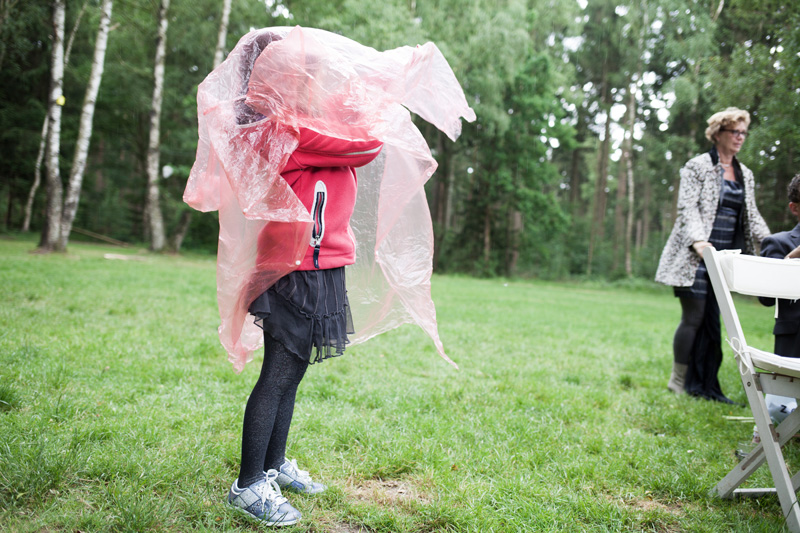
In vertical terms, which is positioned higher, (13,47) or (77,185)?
(13,47)

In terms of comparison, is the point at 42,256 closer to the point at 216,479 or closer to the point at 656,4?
the point at 216,479

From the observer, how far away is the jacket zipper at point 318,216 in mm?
1926

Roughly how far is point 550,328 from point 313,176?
238 inches

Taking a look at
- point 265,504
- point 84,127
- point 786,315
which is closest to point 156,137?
point 84,127

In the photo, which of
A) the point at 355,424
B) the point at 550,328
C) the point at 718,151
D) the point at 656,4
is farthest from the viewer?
the point at 656,4

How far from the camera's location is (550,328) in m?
7.37

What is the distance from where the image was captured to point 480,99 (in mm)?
20062

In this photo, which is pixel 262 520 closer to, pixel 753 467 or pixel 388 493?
pixel 388 493

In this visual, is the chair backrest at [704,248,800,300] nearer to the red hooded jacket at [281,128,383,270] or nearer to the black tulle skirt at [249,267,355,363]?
the red hooded jacket at [281,128,383,270]

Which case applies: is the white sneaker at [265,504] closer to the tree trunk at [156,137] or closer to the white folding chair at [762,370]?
the white folding chair at [762,370]

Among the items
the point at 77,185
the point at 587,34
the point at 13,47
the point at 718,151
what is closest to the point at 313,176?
the point at 718,151

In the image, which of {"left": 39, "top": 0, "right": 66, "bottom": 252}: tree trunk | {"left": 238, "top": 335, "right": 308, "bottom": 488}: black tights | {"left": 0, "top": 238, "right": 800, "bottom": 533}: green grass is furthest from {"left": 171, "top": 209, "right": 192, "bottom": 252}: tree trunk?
{"left": 238, "top": 335, "right": 308, "bottom": 488}: black tights

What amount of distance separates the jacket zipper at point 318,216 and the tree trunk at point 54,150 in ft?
40.3

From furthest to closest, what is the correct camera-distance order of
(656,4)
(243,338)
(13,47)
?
(656,4), (13,47), (243,338)
